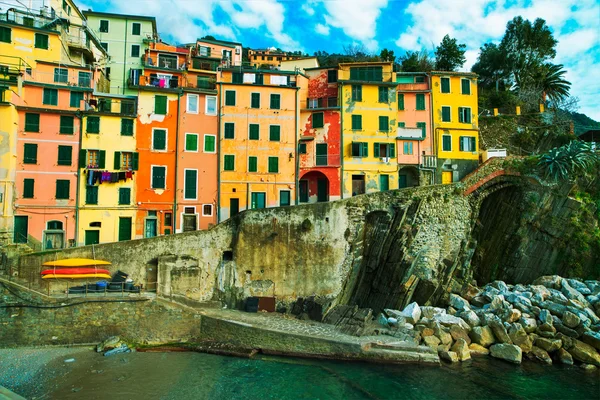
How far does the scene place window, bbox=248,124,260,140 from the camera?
1175 inches

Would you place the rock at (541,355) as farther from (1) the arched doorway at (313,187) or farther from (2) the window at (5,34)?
(2) the window at (5,34)

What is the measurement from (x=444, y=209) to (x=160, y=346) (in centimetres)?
2037

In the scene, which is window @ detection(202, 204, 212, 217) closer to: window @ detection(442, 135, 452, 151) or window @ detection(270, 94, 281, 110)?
window @ detection(270, 94, 281, 110)

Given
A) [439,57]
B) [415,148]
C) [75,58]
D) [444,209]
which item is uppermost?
[439,57]

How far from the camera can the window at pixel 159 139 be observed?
1119 inches

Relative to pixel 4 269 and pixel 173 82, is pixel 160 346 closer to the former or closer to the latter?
pixel 4 269

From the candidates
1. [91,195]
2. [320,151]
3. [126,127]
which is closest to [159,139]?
[126,127]

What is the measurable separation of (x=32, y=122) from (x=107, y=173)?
19.5ft

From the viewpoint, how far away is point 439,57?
148 feet

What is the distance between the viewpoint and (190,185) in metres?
28.6

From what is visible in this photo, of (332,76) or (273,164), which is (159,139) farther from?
(332,76)

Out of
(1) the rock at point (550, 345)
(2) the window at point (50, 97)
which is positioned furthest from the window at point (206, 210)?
(1) the rock at point (550, 345)

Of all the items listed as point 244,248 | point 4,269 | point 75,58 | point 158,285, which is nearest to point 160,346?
point 158,285

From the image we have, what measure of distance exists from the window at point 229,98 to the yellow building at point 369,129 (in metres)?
8.84
